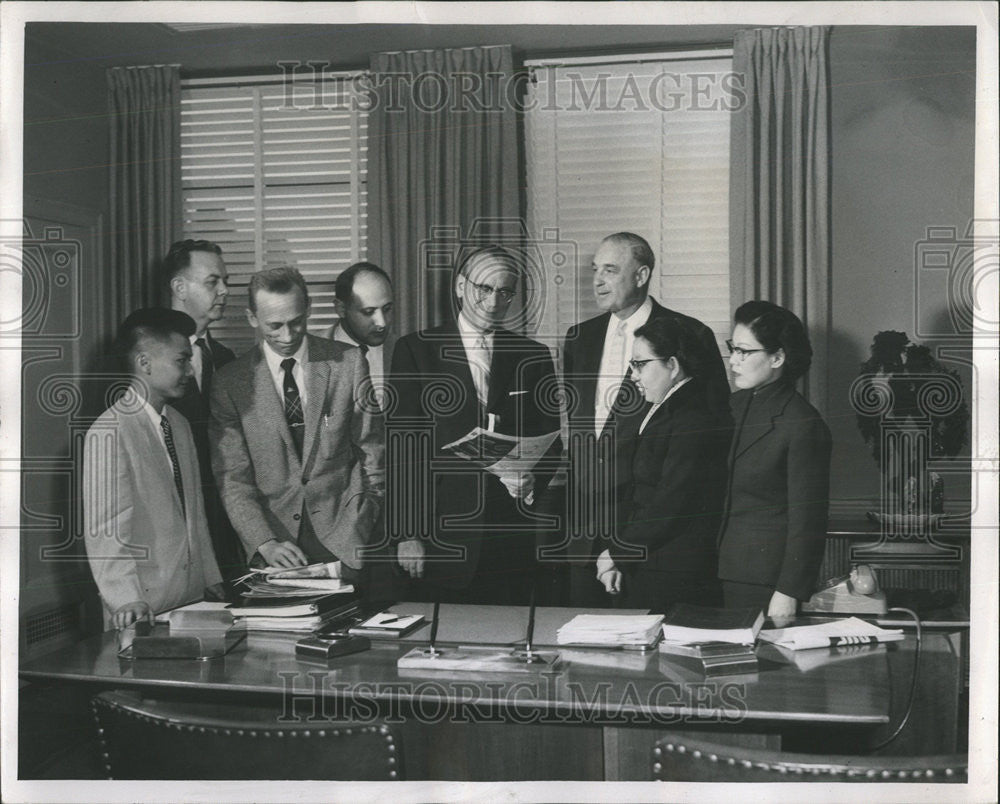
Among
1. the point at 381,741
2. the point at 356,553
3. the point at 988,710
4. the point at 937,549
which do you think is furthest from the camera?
the point at 356,553

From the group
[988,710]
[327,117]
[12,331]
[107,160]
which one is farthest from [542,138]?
[988,710]

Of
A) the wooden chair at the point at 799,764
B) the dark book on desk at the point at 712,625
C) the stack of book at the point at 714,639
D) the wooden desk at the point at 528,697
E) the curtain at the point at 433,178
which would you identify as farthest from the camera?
the curtain at the point at 433,178

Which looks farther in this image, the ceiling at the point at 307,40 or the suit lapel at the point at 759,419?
the suit lapel at the point at 759,419

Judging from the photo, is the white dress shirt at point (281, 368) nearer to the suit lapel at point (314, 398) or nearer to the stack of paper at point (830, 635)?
the suit lapel at point (314, 398)

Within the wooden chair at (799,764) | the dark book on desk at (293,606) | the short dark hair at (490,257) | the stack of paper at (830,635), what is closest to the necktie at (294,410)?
the dark book on desk at (293,606)

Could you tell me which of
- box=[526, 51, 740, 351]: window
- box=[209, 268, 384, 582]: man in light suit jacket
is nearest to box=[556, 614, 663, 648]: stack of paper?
box=[209, 268, 384, 582]: man in light suit jacket

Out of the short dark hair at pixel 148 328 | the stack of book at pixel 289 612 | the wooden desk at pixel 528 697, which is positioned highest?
the short dark hair at pixel 148 328

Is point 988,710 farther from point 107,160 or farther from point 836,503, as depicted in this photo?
point 107,160

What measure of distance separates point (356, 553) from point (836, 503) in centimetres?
150

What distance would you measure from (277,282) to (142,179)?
521mm

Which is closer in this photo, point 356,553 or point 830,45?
point 830,45

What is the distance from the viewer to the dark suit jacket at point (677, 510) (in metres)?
2.92

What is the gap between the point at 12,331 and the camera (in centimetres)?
269

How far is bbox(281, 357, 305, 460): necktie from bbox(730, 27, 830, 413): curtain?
1431 mm
